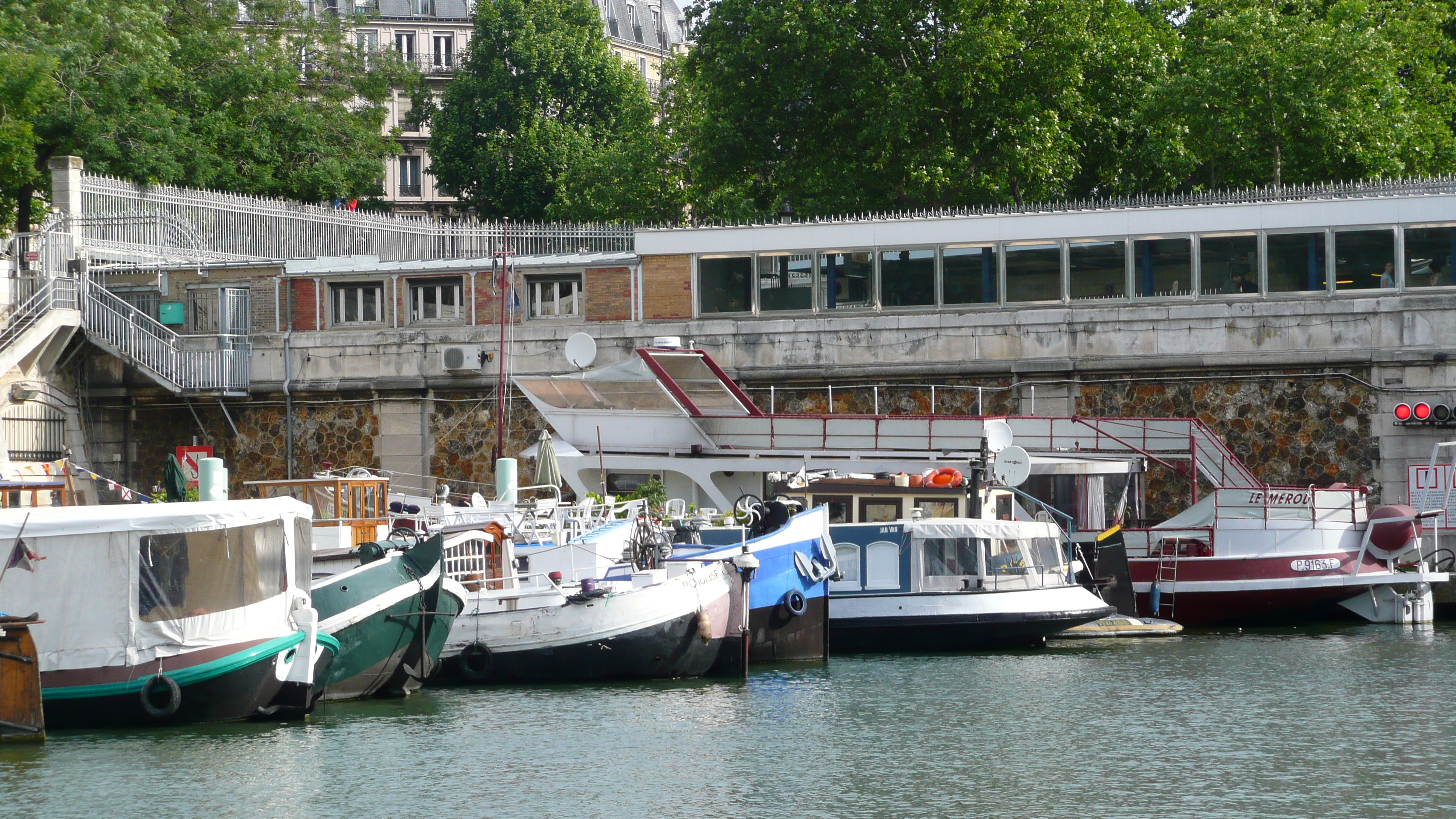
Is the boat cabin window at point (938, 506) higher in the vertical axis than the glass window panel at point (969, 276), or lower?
lower

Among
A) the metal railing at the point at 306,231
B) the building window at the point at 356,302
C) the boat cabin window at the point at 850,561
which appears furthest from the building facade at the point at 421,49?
the boat cabin window at the point at 850,561

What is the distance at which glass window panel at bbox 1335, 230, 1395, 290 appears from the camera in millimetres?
31547

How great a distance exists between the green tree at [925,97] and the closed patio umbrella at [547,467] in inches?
600

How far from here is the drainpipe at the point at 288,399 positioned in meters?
36.3

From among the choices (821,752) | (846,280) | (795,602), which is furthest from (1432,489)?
(821,752)

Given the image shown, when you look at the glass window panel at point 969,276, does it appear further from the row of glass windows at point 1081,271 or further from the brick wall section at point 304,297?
the brick wall section at point 304,297

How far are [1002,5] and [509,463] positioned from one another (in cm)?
1954

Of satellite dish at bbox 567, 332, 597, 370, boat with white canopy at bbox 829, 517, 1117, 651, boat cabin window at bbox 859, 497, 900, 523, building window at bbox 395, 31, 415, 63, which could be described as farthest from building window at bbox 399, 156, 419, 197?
boat with white canopy at bbox 829, 517, 1117, 651

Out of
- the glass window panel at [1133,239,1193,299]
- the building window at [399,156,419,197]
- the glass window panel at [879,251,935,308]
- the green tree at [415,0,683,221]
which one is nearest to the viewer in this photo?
the glass window panel at [1133,239,1193,299]

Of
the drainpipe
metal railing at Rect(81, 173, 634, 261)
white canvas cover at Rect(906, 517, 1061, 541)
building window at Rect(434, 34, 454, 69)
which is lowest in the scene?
white canvas cover at Rect(906, 517, 1061, 541)

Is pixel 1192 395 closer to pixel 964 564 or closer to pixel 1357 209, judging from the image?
pixel 1357 209

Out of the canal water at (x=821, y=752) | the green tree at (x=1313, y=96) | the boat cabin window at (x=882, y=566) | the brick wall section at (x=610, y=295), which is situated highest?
the green tree at (x=1313, y=96)

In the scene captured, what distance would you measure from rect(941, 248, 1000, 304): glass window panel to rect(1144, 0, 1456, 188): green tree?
33.1ft

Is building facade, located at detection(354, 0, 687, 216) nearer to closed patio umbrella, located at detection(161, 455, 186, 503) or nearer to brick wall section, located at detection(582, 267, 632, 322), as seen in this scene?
brick wall section, located at detection(582, 267, 632, 322)
